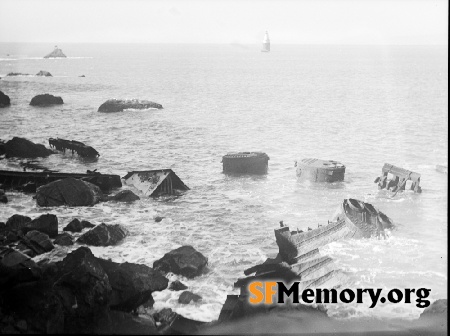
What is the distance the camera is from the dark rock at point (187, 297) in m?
14.4

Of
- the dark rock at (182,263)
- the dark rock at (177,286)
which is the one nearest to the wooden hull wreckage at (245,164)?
the dark rock at (182,263)

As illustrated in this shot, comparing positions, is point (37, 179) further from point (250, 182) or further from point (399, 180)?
point (399, 180)

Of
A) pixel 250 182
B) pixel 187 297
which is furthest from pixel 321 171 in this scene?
pixel 187 297

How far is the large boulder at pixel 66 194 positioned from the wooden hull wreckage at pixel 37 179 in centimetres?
169

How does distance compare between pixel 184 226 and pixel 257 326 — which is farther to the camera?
pixel 184 226

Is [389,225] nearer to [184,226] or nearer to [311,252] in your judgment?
[311,252]

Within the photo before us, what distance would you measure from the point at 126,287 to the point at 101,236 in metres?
6.09

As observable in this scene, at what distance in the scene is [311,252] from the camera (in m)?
17.3

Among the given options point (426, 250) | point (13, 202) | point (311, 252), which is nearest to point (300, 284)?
point (311, 252)

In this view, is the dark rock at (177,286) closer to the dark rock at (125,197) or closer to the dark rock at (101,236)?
the dark rock at (101,236)

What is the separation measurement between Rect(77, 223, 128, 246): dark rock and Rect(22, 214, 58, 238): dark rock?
1.20 meters

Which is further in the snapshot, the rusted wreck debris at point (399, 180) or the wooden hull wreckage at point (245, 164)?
the wooden hull wreckage at point (245, 164)

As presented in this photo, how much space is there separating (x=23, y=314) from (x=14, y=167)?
21.5 metres

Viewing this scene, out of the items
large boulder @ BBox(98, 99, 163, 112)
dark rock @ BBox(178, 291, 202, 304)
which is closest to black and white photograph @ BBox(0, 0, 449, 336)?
dark rock @ BBox(178, 291, 202, 304)
